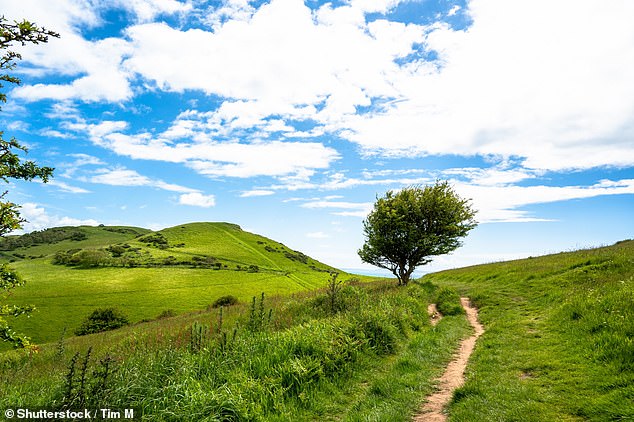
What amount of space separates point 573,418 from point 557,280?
18203 millimetres

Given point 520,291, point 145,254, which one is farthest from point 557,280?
point 145,254

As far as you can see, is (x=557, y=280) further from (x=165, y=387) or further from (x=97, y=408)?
(x=97, y=408)

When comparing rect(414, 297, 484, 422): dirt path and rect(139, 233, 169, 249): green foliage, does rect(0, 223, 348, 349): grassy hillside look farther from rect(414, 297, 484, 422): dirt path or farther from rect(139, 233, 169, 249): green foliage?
rect(414, 297, 484, 422): dirt path

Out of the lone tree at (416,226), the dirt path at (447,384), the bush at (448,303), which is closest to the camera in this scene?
the dirt path at (447,384)

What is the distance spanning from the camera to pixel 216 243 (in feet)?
460

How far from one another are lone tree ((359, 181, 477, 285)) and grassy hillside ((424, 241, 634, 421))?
1007cm

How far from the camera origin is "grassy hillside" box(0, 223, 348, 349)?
212 feet

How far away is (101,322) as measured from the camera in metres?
47.2

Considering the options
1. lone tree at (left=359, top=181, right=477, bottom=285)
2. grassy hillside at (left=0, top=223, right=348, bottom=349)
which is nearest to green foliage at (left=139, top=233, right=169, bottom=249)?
grassy hillside at (left=0, top=223, right=348, bottom=349)

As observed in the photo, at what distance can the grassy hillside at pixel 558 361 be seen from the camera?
6488 millimetres

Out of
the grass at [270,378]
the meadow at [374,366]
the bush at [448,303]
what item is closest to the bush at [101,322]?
the meadow at [374,366]

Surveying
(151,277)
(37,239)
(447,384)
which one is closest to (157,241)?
Answer: (151,277)
